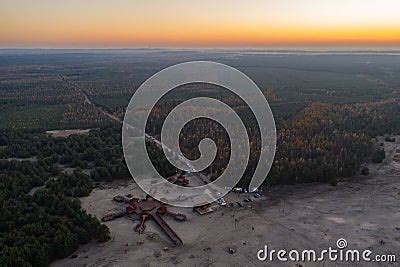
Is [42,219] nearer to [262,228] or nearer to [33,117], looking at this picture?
[262,228]

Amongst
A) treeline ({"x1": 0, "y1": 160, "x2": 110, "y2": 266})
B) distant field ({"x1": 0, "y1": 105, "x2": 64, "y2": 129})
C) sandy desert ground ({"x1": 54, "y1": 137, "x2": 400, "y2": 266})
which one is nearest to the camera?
treeline ({"x1": 0, "y1": 160, "x2": 110, "y2": 266})

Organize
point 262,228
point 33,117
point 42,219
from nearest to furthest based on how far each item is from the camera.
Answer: point 42,219
point 262,228
point 33,117

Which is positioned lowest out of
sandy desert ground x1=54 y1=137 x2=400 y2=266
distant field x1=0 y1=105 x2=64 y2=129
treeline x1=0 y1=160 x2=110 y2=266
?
sandy desert ground x1=54 y1=137 x2=400 y2=266

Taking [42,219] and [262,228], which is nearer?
[42,219]

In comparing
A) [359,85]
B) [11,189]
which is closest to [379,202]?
[11,189]

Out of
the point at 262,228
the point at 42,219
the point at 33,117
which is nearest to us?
the point at 42,219

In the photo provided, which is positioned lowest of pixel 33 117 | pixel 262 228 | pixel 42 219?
pixel 262 228

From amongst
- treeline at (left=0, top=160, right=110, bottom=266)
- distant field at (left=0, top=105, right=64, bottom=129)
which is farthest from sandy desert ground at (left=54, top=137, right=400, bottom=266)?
distant field at (left=0, top=105, right=64, bottom=129)

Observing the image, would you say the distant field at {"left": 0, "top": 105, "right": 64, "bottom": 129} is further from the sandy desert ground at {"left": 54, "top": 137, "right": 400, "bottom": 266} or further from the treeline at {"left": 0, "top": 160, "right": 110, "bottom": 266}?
the sandy desert ground at {"left": 54, "top": 137, "right": 400, "bottom": 266}

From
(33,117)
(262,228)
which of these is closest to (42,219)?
(262,228)

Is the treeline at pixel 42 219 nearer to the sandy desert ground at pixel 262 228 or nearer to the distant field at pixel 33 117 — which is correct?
the sandy desert ground at pixel 262 228
